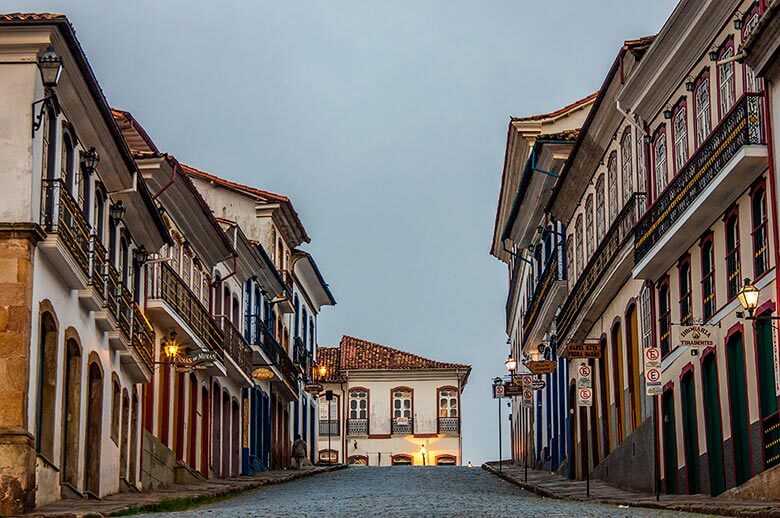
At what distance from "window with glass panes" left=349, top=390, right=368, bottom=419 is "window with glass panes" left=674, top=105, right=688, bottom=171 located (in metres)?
49.1

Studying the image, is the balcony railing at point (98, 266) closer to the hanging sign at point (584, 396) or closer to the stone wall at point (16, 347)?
the stone wall at point (16, 347)

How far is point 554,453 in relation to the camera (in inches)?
1612

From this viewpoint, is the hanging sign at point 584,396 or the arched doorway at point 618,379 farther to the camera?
the arched doorway at point 618,379

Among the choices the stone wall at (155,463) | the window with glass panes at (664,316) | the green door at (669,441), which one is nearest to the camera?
the green door at (669,441)

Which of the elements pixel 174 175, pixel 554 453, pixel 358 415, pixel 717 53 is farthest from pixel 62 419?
pixel 358 415

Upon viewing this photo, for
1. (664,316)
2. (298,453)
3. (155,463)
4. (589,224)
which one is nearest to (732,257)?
(664,316)

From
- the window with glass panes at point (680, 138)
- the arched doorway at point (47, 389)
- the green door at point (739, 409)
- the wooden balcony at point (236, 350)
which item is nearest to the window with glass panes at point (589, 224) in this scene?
the window with glass panes at point (680, 138)

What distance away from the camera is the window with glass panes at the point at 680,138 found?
2459 centimetres

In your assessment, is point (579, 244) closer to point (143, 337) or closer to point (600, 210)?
point (600, 210)

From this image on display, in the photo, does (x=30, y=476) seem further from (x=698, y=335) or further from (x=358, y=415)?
(x=358, y=415)

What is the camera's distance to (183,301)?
33.2 metres

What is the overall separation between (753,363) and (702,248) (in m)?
3.17

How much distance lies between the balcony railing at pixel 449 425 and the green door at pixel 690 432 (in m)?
48.2

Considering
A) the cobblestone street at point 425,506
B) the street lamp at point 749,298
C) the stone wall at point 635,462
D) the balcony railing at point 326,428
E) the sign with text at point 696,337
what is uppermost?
the balcony railing at point 326,428
